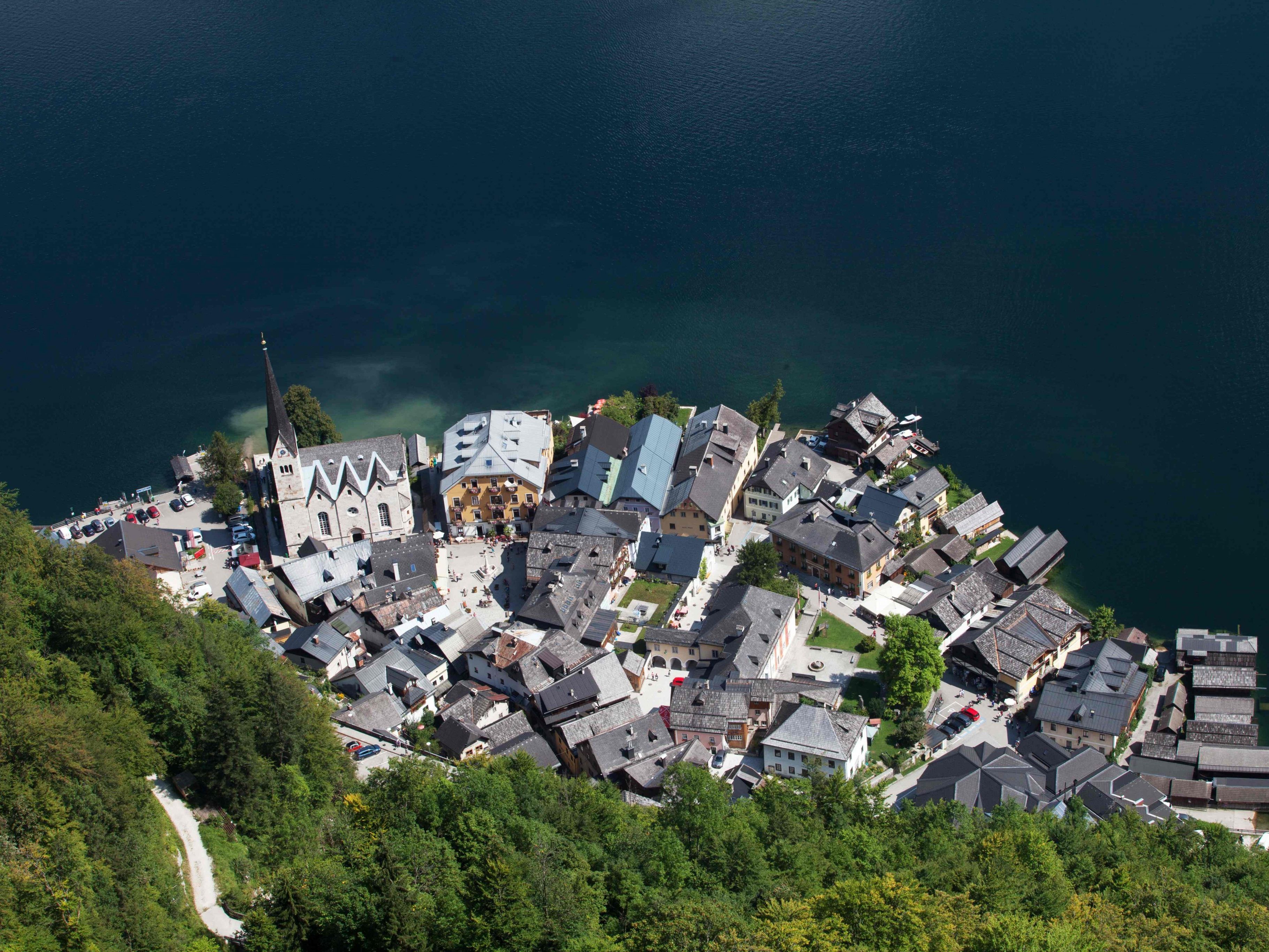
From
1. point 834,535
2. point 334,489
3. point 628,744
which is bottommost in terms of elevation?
point 628,744

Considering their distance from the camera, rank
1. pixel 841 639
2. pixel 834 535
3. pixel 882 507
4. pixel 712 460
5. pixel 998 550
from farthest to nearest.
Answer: pixel 712 460, pixel 998 550, pixel 882 507, pixel 834 535, pixel 841 639

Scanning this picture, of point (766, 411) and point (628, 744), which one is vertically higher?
point (766, 411)

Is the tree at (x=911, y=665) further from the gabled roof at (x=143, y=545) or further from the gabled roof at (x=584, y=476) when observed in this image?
the gabled roof at (x=143, y=545)

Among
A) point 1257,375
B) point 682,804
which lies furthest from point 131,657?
point 1257,375

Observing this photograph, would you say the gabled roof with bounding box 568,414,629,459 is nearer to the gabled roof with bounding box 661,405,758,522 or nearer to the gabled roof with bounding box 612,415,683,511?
the gabled roof with bounding box 612,415,683,511

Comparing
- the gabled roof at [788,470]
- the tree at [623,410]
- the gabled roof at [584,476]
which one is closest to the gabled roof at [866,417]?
the gabled roof at [788,470]

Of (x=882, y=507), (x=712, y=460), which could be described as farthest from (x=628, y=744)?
(x=882, y=507)

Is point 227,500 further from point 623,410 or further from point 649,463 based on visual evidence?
point 623,410
